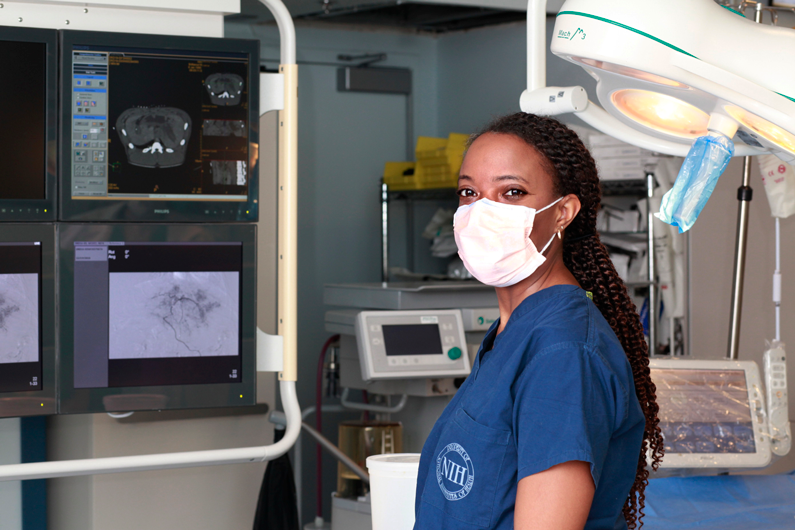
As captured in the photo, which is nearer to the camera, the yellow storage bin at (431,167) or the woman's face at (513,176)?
the woman's face at (513,176)

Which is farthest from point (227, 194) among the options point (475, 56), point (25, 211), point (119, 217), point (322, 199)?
point (475, 56)

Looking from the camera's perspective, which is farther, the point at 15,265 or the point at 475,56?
the point at 475,56

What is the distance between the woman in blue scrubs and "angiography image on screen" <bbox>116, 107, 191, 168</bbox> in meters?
0.96

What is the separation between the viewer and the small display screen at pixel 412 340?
233 cm

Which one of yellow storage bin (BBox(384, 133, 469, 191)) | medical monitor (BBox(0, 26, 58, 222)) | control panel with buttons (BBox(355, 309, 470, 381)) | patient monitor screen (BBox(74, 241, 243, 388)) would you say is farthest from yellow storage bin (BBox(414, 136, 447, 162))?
medical monitor (BBox(0, 26, 58, 222))

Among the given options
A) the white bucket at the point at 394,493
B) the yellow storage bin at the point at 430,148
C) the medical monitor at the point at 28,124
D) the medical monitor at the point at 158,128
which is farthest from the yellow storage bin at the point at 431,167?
the white bucket at the point at 394,493

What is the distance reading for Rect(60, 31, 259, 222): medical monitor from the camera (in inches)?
72.2

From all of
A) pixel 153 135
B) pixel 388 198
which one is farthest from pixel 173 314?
pixel 388 198

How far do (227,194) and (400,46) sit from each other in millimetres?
2253

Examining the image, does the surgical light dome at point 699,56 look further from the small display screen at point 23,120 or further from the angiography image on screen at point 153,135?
the small display screen at point 23,120

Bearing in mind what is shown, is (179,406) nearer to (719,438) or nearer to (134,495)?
(134,495)

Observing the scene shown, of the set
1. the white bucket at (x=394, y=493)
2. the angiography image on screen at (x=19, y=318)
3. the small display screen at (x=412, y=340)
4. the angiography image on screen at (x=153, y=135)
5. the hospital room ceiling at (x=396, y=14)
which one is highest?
the hospital room ceiling at (x=396, y=14)

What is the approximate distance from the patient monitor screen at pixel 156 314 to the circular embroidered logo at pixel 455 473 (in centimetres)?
100

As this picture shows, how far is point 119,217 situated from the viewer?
1.87m
